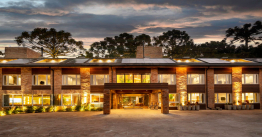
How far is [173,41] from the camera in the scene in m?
60.4

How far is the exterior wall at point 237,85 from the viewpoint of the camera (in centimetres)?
2392

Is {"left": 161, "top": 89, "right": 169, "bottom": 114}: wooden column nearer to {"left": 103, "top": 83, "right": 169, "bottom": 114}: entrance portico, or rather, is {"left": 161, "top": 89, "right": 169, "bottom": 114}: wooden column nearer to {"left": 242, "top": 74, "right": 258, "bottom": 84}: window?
{"left": 103, "top": 83, "right": 169, "bottom": 114}: entrance portico

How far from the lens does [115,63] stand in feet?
78.5

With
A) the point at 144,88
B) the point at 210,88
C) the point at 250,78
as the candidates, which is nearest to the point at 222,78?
the point at 210,88

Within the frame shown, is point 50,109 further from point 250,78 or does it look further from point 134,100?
point 250,78

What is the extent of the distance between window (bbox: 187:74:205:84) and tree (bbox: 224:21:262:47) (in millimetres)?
→ 35954

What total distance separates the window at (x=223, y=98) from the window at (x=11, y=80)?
23.9 m

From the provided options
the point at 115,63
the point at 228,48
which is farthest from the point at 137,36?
the point at 115,63

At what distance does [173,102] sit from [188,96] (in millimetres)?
1998

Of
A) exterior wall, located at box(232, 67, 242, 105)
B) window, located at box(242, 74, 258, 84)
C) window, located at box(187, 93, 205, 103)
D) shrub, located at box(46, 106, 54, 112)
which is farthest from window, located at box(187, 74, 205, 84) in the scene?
shrub, located at box(46, 106, 54, 112)

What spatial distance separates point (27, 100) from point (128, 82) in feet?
40.1

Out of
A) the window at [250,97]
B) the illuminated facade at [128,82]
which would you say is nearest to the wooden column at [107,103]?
the illuminated facade at [128,82]

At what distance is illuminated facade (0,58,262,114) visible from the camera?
23875 millimetres

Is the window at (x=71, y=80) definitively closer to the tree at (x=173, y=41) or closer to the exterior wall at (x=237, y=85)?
the exterior wall at (x=237, y=85)
